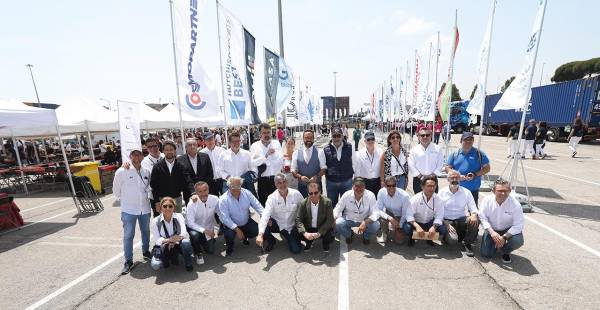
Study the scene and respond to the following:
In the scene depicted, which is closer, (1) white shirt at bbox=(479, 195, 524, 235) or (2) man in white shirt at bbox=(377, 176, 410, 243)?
(1) white shirt at bbox=(479, 195, 524, 235)

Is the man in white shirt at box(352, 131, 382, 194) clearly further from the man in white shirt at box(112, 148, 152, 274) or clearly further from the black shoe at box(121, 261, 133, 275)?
the black shoe at box(121, 261, 133, 275)

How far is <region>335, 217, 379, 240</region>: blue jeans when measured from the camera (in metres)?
4.50

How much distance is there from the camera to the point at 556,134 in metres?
19.4

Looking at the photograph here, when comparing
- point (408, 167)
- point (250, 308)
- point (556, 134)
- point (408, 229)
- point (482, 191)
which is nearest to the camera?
point (250, 308)

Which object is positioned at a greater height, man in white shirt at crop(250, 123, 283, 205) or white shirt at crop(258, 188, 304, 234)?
man in white shirt at crop(250, 123, 283, 205)

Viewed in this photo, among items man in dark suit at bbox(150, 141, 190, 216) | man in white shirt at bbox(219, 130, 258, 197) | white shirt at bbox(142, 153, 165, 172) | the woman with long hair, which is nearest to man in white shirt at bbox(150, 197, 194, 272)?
man in dark suit at bbox(150, 141, 190, 216)

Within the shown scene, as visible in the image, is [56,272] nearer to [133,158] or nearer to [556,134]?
[133,158]

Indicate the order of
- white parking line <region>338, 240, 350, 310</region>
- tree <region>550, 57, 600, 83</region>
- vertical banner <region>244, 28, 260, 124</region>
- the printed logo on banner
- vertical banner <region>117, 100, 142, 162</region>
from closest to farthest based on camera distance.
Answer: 1. white parking line <region>338, 240, 350, 310</region>
2. the printed logo on banner
3. vertical banner <region>117, 100, 142, 162</region>
4. vertical banner <region>244, 28, 260, 124</region>
5. tree <region>550, 57, 600, 83</region>

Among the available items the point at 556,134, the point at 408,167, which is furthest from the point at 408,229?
the point at 556,134

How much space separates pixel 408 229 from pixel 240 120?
16.6 feet

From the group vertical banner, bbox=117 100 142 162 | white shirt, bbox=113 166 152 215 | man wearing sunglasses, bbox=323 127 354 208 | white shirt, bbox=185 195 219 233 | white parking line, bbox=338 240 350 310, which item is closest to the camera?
white parking line, bbox=338 240 350 310

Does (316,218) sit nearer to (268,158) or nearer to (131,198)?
(268,158)

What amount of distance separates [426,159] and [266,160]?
2798 mm

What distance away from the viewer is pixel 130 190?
13.6ft
